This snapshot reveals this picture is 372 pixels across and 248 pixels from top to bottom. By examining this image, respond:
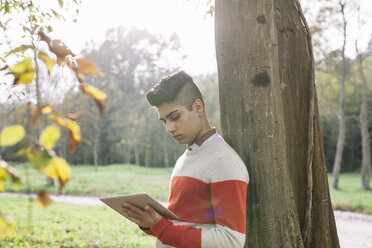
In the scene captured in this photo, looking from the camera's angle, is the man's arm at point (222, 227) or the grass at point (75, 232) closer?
the man's arm at point (222, 227)

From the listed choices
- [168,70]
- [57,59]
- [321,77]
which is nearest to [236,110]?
[57,59]

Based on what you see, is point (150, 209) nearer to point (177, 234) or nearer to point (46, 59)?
point (177, 234)

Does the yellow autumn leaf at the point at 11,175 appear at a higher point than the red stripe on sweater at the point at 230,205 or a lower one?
higher

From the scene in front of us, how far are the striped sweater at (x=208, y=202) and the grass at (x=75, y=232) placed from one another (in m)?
3.10

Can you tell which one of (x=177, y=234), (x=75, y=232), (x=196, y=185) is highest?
(x=196, y=185)

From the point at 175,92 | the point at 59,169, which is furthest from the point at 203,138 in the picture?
the point at 59,169

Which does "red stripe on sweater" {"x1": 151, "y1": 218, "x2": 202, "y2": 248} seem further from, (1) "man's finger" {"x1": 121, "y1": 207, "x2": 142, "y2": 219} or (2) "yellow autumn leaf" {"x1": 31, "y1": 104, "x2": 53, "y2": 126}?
(2) "yellow autumn leaf" {"x1": 31, "y1": 104, "x2": 53, "y2": 126}

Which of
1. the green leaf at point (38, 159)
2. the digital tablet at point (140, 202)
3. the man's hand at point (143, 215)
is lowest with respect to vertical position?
the man's hand at point (143, 215)

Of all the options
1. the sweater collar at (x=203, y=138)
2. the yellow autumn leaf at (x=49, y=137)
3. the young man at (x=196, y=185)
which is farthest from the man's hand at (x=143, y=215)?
the yellow autumn leaf at (x=49, y=137)

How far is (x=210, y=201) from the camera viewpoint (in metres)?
1.94

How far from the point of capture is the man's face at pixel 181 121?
219cm

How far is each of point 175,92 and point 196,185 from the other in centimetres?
62

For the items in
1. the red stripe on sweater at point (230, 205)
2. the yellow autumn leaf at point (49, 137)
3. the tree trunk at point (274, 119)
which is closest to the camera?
the yellow autumn leaf at point (49, 137)

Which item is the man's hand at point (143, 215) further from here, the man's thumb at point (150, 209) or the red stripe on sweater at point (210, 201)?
the red stripe on sweater at point (210, 201)
